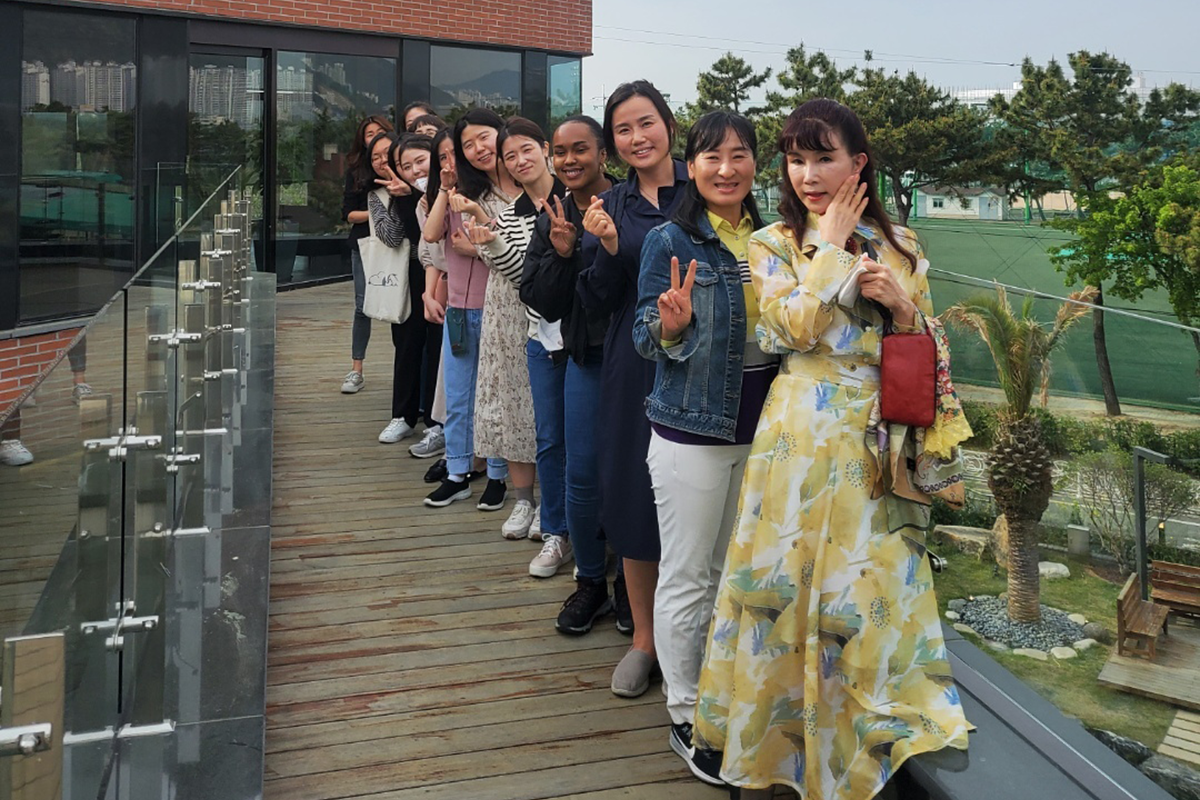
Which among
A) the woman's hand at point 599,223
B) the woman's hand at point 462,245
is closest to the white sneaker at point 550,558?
the woman's hand at point 462,245

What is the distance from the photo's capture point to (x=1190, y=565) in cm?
819

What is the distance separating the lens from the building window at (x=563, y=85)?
14906 mm

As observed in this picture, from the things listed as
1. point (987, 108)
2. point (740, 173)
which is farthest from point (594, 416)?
point (987, 108)

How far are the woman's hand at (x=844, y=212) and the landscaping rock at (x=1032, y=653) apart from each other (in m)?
5.88

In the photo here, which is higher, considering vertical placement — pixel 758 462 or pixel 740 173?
pixel 740 173

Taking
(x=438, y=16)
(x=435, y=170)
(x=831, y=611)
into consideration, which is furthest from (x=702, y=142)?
(x=438, y=16)

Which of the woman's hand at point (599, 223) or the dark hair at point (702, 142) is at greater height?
the dark hair at point (702, 142)

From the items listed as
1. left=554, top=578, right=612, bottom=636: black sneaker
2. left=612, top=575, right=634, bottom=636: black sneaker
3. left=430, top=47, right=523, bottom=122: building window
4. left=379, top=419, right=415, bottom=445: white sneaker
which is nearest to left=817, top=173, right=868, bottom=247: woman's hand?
left=612, top=575, right=634, bottom=636: black sneaker

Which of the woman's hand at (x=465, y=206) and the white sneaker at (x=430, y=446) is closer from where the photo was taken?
the woman's hand at (x=465, y=206)

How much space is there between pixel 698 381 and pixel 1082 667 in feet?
21.2

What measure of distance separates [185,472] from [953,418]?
2352mm

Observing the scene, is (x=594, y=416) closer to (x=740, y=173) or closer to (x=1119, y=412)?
(x=740, y=173)

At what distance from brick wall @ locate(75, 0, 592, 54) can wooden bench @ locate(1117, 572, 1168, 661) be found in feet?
31.4

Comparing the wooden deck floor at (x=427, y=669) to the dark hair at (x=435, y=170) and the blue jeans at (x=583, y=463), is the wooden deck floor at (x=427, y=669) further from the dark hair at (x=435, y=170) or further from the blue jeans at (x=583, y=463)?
the dark hair at (x=435, y=170)
